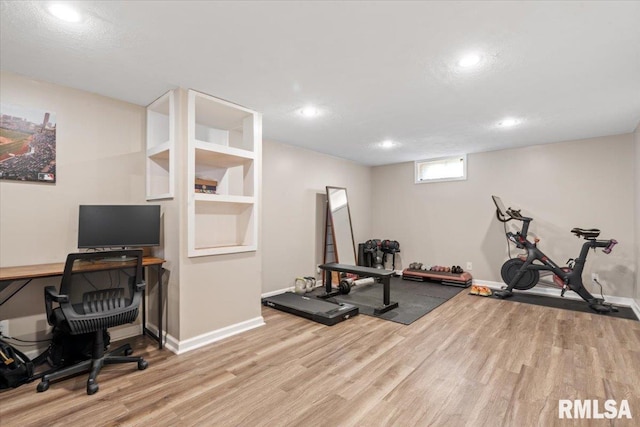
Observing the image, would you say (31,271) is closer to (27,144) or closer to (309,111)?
(27,144)

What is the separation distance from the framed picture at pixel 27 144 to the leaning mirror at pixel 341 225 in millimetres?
3937

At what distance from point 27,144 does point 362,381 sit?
11.2ft

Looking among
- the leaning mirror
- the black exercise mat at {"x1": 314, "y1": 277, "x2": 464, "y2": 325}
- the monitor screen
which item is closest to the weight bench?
the black exercise mat at {"x1": 314, "y1": 277, "x2": 464, "y2": 325}

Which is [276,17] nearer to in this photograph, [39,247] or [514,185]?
[39,247]

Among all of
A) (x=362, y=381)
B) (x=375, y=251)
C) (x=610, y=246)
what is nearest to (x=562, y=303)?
(x=610, y=246)

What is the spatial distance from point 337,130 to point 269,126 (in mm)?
941

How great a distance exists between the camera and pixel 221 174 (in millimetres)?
3814

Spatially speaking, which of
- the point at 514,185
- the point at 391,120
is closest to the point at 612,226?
the point at 514,185

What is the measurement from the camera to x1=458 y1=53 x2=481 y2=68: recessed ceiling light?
7.51 feet

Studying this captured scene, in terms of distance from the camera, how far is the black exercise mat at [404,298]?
386 centimetres

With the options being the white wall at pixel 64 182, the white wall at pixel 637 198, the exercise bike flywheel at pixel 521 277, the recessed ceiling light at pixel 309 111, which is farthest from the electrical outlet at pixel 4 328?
the white wall at pixel 637 198

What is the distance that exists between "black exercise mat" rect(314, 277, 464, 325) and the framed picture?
145 inches

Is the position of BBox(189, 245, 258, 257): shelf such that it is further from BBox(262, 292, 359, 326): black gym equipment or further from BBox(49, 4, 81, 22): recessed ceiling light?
BBox(49, 4, 81, 22): recessed ceiling light

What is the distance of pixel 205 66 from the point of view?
247cm
